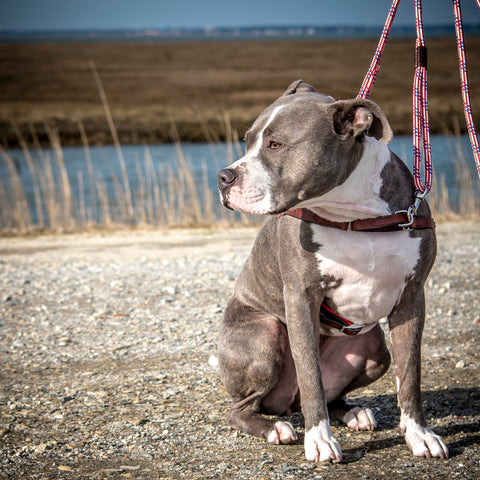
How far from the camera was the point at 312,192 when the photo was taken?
10.4 ft

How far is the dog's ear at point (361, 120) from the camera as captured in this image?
3.11 meters

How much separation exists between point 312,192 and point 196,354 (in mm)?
2317

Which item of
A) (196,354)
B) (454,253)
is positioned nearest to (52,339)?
(196,354)

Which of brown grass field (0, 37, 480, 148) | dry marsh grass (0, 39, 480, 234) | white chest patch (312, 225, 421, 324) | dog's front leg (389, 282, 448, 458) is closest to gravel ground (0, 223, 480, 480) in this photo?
dog's front leg (389, 282, 448, 458)

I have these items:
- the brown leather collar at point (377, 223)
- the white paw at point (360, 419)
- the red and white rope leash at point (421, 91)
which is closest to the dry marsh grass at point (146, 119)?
the red and white rope leash at point (421, 91)

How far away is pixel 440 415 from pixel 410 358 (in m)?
0.72

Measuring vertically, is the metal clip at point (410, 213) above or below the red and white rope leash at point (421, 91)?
below

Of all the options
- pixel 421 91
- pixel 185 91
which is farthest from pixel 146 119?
pixel 421 91

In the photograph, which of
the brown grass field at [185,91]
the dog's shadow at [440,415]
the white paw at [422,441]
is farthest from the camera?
the brown grass field at [185,91]

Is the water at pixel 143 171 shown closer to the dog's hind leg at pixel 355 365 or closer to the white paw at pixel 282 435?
the dog's hind leg at pixel 355 365

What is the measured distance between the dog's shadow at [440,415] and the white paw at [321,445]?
12 cm

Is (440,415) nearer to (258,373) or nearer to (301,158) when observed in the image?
(258,373)

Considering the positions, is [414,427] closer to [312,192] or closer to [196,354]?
[312,192]

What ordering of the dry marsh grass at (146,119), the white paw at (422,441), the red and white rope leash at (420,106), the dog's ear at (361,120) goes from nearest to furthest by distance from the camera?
1. the dog's ear at (361,120)
2. the white paw at (422,441)
3. the red and white rope leash at (420,106)
4. the dry marsh grass at (146,119)
